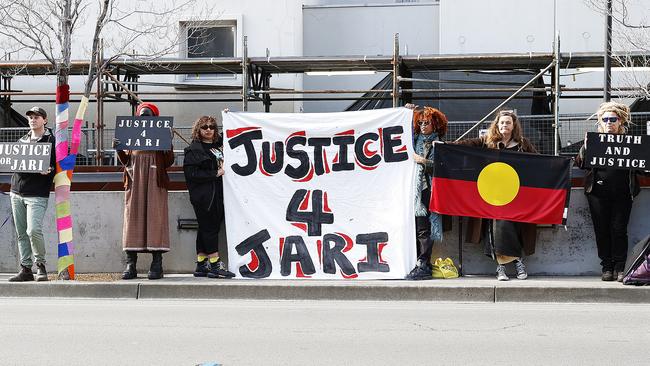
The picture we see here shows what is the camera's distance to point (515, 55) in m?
19.2

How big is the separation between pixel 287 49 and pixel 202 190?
11.7m

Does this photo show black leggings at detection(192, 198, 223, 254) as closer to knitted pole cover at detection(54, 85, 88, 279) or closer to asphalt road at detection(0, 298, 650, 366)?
asphalt road at detection(0, 298, 650, 366)

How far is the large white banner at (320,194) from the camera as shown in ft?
38.8

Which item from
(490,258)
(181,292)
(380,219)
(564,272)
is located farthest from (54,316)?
(564,272)

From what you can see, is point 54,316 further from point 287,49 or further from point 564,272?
point 287,49

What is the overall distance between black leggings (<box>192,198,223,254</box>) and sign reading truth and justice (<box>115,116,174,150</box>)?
0.92m

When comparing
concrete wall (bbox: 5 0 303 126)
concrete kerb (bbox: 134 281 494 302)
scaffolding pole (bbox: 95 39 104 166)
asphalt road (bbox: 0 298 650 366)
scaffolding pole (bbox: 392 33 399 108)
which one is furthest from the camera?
concrete wall (bbox: 5 0 303 126)

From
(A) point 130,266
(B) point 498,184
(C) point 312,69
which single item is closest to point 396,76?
(C) point 312,69

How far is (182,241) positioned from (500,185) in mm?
4114

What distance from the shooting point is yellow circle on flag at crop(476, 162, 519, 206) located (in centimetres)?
1172

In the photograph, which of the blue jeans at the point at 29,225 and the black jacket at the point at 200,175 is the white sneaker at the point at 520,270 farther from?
the blue jeans at the point at 29,225

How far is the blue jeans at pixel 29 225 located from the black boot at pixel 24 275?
5 cm


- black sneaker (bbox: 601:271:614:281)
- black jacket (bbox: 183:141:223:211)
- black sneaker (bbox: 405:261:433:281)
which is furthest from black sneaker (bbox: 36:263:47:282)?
black sneaker (bbox: 601:271:614:281)

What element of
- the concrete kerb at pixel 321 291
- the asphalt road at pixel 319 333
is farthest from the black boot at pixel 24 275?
the concrete kerb at pixel 321 291
